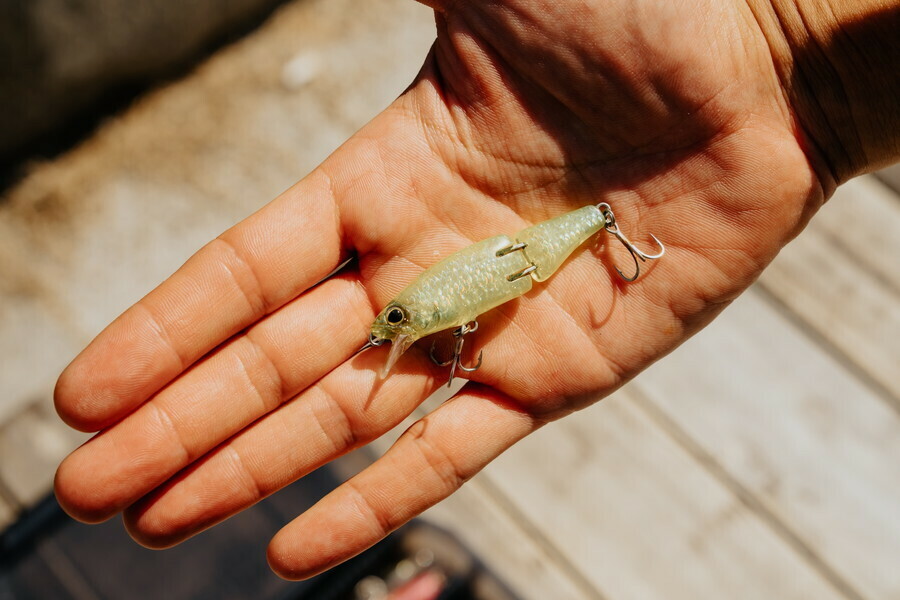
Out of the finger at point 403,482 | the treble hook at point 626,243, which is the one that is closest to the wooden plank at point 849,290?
the treble hook at point 626,243

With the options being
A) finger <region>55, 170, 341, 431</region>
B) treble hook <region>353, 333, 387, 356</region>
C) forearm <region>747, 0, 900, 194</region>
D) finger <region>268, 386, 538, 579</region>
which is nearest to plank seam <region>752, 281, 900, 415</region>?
forearm <region>747, 0, 900, 194</region>

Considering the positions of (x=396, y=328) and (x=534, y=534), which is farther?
(x=534, y=534)

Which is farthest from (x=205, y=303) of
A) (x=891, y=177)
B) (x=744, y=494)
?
(x=891, y=177)

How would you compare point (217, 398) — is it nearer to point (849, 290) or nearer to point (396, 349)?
point (396, 349)

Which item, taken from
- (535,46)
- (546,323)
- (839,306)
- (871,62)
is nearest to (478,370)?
(546,323)

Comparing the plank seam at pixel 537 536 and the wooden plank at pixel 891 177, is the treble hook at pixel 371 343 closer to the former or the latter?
the plank seam at pixel 537 536

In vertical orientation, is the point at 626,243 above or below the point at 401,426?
above
